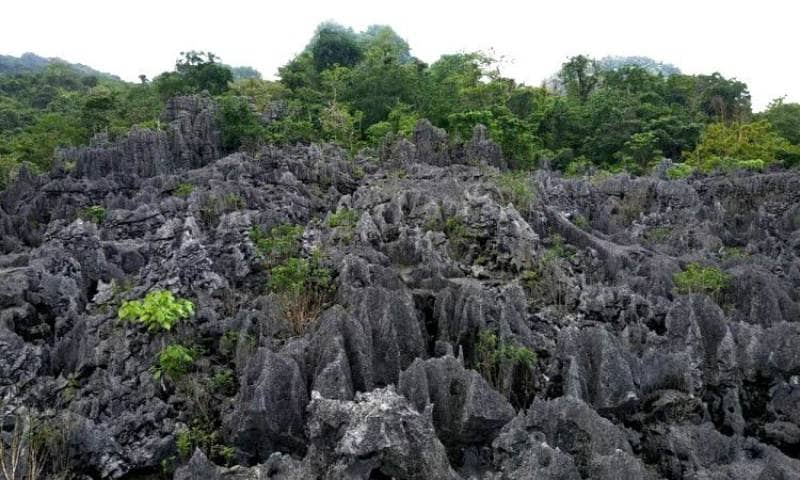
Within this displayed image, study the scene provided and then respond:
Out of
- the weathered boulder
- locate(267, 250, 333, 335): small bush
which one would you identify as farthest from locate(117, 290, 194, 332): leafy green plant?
the weathered boulder

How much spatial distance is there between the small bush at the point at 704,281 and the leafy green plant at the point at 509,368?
4.80 m

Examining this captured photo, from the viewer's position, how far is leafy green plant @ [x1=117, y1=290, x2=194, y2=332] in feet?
28.1

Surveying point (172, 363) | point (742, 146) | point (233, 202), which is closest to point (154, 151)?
point (233, 202)

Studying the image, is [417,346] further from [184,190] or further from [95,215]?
[95,215]

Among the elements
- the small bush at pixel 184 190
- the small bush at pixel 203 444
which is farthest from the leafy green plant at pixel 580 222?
the small bush at pixel 203 444

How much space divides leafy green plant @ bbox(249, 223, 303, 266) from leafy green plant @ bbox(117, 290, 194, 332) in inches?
137

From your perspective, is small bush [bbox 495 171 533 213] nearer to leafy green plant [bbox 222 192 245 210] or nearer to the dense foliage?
leafy green plant [bbox 222 192 245 210]

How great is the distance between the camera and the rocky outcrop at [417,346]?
229 inches

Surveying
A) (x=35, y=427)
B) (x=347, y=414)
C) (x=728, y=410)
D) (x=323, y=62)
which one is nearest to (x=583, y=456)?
(x=347, y=414)

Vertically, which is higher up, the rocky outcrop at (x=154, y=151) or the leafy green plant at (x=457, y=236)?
the rocky outcrop at (x=154, y=151)

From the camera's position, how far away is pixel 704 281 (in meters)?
11.5

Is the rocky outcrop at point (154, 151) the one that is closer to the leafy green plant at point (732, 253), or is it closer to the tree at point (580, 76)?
the leafy green plant at point (732, 253)

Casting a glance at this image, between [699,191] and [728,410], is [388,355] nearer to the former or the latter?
[728,410]

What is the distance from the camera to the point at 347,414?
5316 millimetres
